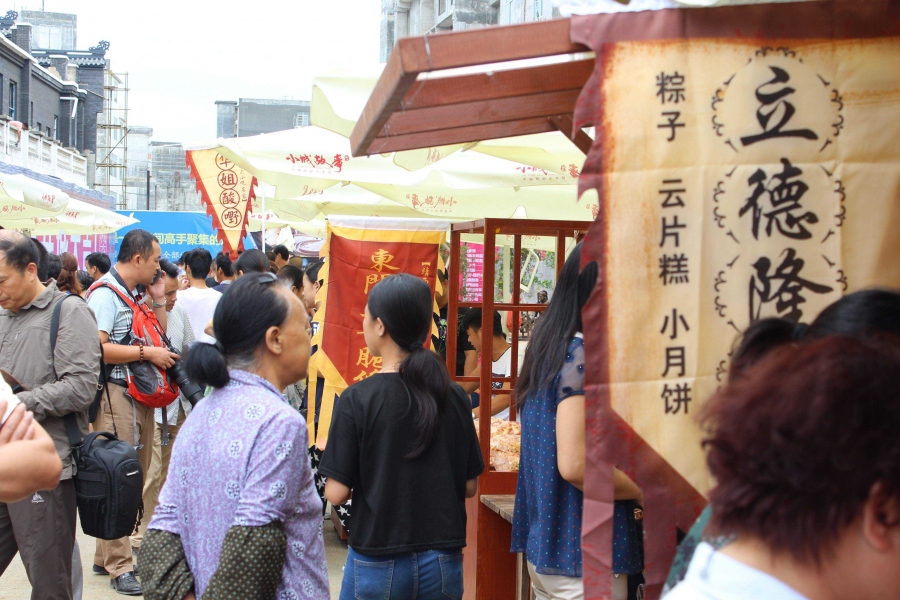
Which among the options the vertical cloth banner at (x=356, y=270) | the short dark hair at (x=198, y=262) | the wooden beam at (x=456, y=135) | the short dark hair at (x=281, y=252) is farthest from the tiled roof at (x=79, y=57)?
the wooden beam at (x=456, y=135)

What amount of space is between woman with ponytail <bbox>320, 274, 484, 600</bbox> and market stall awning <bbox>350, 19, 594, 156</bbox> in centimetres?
70

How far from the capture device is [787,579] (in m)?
0.81

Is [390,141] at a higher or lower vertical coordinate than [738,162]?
higher

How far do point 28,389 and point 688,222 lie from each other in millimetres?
2994

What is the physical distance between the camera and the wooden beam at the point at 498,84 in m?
1.71

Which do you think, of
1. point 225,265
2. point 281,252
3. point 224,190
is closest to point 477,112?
point 224,190

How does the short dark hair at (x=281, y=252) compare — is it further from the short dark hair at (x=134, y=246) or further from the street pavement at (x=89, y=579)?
the short dark hair at (x=134, y=246)

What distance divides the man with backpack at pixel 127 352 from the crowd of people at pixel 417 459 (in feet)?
3.01

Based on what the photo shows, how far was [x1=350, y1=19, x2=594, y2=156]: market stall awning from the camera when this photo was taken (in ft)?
4.63

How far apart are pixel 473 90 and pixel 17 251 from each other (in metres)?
2.44

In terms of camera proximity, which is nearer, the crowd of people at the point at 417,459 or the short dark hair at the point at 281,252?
the crowd of people at the point at 417,459

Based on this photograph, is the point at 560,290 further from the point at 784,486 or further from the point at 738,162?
the point at 784,486

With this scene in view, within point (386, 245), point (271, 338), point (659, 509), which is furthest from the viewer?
point (386, 245)

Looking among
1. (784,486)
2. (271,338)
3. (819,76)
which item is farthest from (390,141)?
(784,486)
